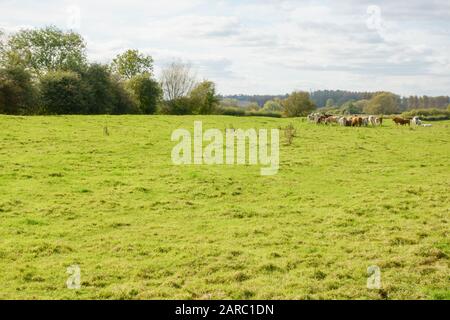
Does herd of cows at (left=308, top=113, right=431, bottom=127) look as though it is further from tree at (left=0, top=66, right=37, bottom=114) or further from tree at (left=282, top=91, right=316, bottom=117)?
tree at (left=282, top=91, right=316, bottom=117)

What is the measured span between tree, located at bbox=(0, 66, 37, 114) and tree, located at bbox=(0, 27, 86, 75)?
14.4 meters

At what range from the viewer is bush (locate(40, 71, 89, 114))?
47.0 metres

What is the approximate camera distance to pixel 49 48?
61656mm

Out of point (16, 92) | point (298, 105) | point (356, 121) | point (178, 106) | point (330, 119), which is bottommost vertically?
point (356, 121)

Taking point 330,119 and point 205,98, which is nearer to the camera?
point 330,119

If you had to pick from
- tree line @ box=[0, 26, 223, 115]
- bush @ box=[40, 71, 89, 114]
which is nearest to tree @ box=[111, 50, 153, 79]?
tree line @ box=[0, 26, 223, 115]

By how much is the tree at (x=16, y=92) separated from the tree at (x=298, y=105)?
151 ft

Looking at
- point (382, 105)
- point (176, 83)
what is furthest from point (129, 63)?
point (382, 105)

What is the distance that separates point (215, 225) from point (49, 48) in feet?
183

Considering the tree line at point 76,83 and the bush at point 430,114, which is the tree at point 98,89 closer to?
the tree line at point 76,83

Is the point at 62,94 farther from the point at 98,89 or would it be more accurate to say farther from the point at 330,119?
the point at 330,119

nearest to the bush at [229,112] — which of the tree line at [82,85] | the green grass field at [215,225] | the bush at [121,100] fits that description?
the tree line at [82,85]

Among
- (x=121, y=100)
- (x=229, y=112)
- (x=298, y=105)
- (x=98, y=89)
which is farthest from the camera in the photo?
(x=298, y=105)

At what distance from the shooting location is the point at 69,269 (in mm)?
9633
